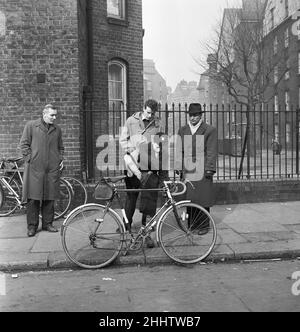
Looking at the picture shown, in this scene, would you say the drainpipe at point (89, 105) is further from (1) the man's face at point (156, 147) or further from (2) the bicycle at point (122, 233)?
(2) the bicycle at point (122, 233)

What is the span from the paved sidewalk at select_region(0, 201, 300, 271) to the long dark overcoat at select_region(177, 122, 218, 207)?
2.11 feet

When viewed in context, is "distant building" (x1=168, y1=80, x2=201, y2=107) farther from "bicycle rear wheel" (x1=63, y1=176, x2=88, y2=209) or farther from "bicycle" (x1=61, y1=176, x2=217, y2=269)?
"bicycle" (x1=61, y1=176, x2=217, y2=269)

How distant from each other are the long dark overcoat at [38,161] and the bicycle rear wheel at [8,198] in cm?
145

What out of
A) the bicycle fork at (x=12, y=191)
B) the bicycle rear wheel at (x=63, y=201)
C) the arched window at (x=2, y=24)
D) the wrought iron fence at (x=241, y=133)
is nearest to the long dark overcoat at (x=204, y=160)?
the wrought iron fence at (x=241, y=133)

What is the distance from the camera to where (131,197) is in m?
6.59

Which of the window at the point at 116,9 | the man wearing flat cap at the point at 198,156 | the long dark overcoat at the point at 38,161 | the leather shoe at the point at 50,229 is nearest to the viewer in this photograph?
the man wearing flat cap at the point at 198,156

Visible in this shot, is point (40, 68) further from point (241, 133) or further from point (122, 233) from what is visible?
point (241, 133)

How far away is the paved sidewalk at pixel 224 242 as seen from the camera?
609cm

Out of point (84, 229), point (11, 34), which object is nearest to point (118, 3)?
point (11, 34)

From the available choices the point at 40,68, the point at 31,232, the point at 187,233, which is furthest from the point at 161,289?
the point at 40,68

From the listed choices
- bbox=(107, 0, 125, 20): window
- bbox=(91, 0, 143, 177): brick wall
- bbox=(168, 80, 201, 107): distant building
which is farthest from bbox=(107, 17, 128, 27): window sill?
bbox=(168, 80, 201, 107): distant building

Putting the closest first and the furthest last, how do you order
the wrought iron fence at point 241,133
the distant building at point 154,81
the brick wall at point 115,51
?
the wrought iron fence at point 241,133, the brick wall at point 115,51, the distant building at point 154,81

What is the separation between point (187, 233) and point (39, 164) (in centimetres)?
270

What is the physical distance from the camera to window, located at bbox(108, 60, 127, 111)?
44.6 ft
